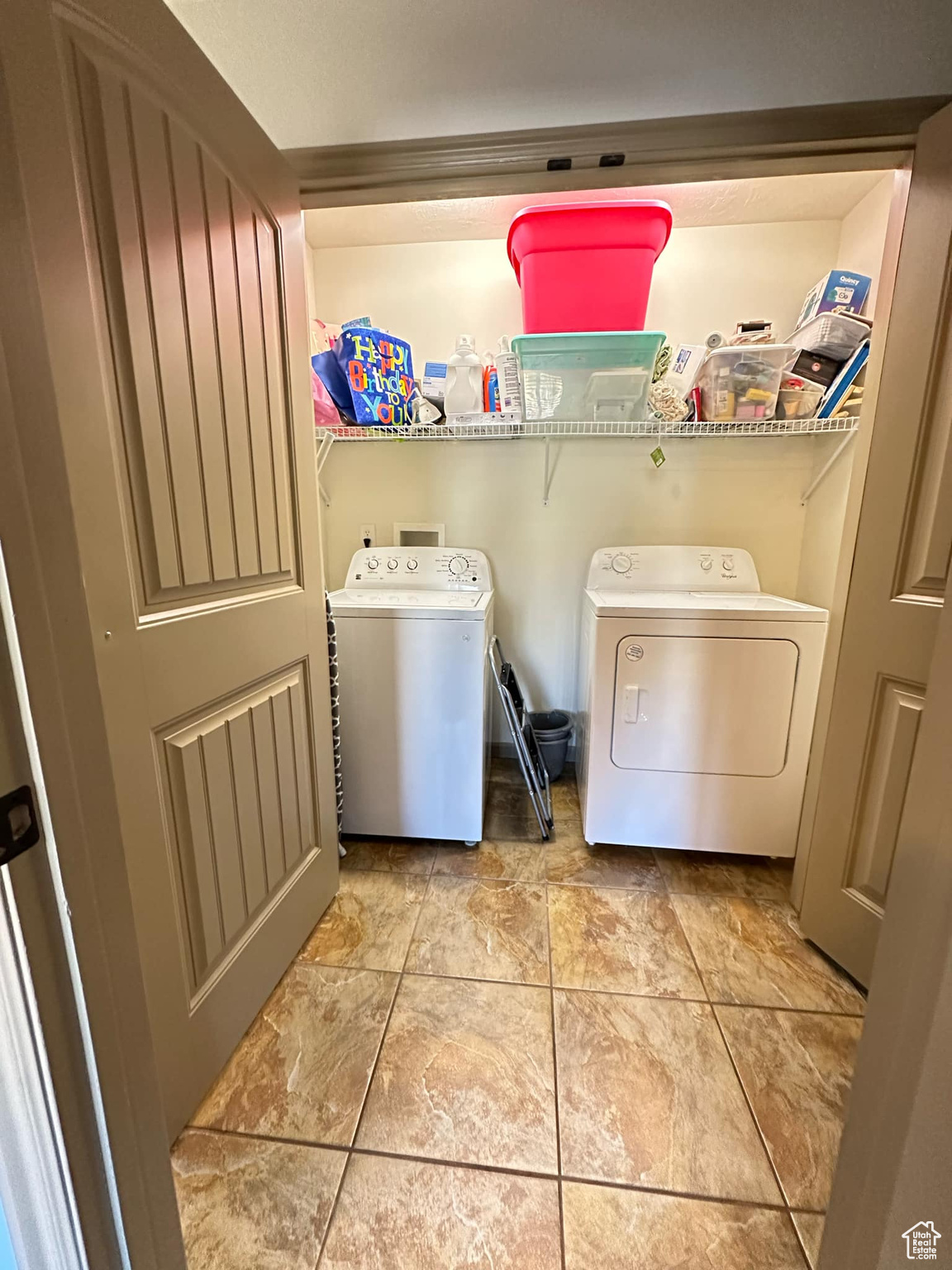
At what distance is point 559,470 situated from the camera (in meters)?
2.17

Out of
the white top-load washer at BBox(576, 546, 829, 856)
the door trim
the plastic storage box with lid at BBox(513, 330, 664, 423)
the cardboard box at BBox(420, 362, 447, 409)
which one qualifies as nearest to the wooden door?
the door trim

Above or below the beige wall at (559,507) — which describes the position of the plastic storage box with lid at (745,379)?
above

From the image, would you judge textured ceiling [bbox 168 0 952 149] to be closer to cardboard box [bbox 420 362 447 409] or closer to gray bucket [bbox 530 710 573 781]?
cardboard box [bbox 420 362 447 409]

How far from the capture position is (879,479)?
118cm

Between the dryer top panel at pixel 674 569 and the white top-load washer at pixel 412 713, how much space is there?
23.5 inches

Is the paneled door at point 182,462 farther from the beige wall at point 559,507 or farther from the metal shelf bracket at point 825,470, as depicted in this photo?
the metal shelf bracket at point 825,470

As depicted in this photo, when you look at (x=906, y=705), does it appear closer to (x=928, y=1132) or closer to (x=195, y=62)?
(x=928, y=1132)

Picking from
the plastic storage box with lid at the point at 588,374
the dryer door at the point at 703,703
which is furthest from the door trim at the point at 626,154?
the dryer door at the point at 703,703

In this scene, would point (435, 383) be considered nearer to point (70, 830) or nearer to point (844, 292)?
point (844, 292)

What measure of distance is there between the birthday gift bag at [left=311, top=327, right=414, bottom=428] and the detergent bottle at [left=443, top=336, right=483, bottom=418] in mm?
169

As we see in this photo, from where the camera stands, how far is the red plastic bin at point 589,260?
1.47m

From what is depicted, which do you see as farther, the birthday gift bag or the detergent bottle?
the detergent bottle

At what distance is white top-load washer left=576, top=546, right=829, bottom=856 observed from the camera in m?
1.53

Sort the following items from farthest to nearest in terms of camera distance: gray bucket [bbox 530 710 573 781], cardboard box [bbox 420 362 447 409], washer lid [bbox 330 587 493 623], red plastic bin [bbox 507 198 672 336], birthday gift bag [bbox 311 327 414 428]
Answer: gray bucket [bbox 530 710 573 781] < cardboard box [bbox 420 362 447 409] < birthday gift bag [bbox 311 327 414 428] < washer lid [bbox 330 587 493 623] < red plastic bin [bbox 507 198 672 336]
